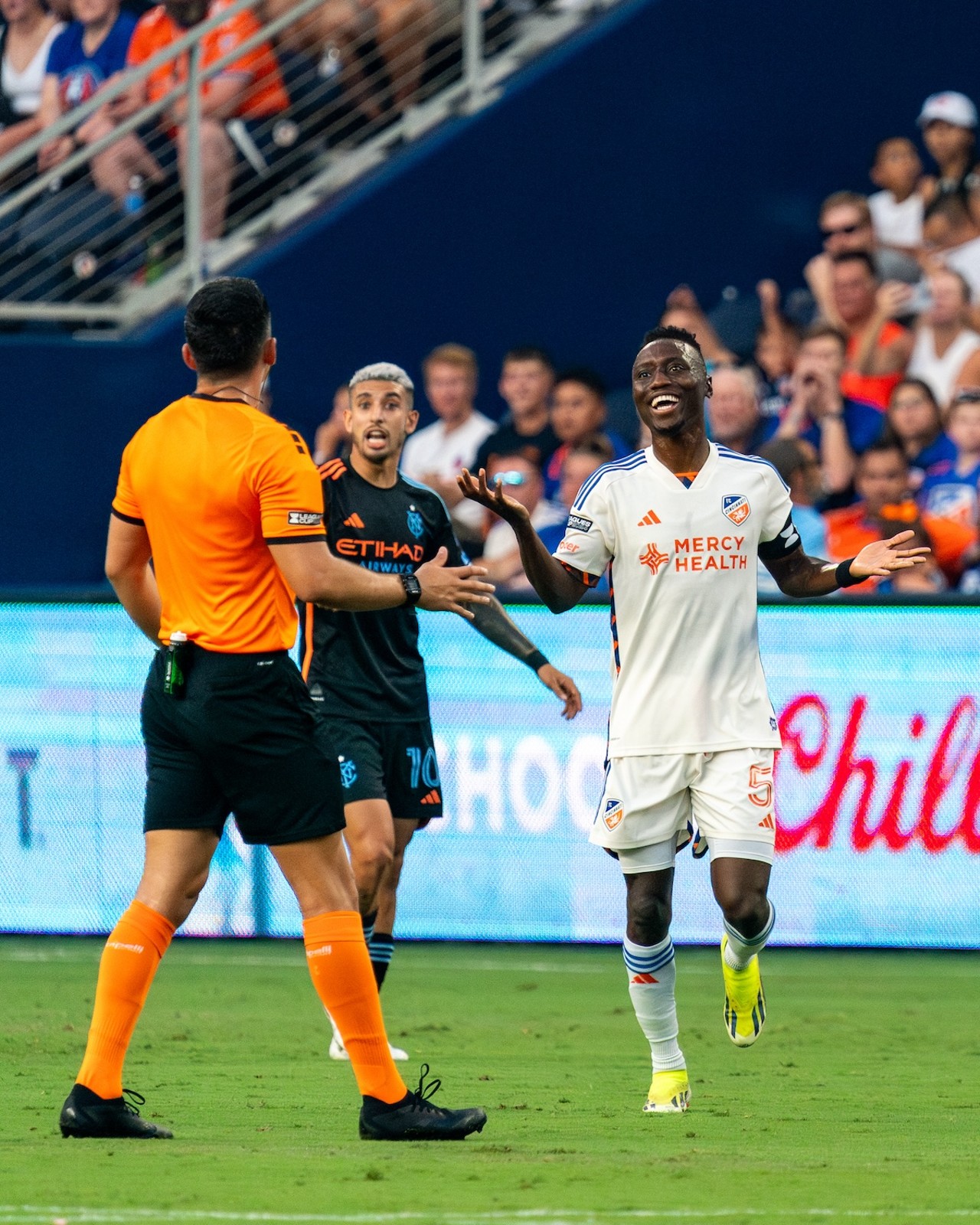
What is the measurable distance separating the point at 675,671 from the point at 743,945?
0.94m

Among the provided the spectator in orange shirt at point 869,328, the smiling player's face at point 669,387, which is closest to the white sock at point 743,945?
the smiling player's face at point 669,387

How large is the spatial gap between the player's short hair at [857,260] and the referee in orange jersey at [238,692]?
28.5 ft

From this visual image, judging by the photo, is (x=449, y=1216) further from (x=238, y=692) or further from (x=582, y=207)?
(x=582, y=207)

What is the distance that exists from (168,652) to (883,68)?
35.3 feet

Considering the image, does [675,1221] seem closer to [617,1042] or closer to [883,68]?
[617,1042]

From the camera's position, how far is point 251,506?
5.46 metres

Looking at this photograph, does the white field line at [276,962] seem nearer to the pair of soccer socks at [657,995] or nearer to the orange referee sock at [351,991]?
the pair of soccer socks at [657,995]

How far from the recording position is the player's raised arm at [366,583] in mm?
5383

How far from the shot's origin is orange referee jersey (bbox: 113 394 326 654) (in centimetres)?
542

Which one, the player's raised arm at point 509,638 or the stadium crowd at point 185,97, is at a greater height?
the stadium crowd at point 185,97

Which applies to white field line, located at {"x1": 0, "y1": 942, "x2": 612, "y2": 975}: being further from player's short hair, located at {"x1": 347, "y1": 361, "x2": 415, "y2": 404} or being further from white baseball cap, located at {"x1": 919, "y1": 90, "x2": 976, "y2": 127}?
white baseball cap, located at {"x1": 919, "y1": 90, "x2": 976, "y2": 127}

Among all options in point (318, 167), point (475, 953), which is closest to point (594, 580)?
point (475, 953)

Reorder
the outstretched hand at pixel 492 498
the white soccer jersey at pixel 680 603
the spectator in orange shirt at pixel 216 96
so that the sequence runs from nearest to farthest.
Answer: the outstretched hand at pixel 492 498 < the white soccer jersey at pixel 680 603 < the spectator in orange shirt at pixel 216 96

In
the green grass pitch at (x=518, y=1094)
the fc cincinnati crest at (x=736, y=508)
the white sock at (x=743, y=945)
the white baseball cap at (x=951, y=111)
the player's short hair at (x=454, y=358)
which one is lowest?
the green grass pitch at (x=518, y=1094)
